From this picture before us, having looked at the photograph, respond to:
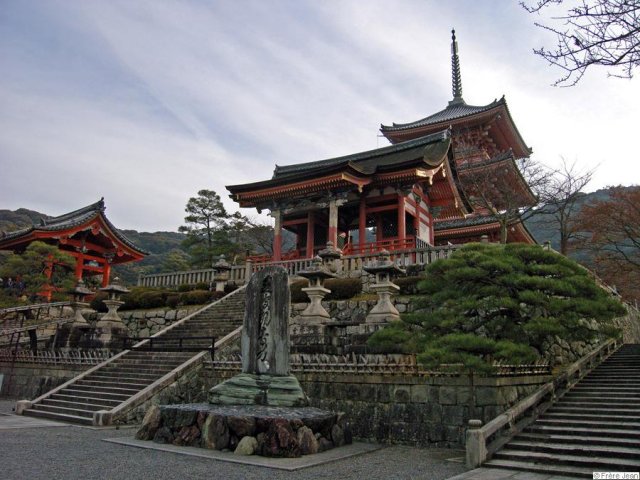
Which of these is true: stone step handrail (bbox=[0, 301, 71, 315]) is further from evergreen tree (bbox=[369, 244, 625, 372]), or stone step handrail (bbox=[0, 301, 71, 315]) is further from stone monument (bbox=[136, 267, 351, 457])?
evergreen tree (bbox=[369, 244, 625, 372])

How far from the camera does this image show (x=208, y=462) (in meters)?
7.35

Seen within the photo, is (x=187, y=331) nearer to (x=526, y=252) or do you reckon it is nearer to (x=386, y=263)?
(x=386, y=263)

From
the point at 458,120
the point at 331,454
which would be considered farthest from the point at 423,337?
the point at 458,120

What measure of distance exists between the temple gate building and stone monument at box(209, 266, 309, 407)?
1122 centimetres

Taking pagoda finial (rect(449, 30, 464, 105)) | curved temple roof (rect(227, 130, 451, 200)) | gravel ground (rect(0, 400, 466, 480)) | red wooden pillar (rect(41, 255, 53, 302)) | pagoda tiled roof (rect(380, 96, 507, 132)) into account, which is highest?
pagoda finial (rect(449, 30, 464, 105))

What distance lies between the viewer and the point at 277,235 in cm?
2497

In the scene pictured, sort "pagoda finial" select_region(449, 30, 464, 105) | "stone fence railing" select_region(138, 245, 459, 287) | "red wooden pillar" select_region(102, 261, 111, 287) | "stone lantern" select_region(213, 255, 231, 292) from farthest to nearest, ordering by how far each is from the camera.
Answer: "pagoda finial" select_region(449, 30, 464, 105) < "red wooden pillar" select_region(102, 261, 111, 287) < "stone lantern" select_region(213, 255, 231, 292) < "stone fence railing" select_region(138, 245, 459, 287)

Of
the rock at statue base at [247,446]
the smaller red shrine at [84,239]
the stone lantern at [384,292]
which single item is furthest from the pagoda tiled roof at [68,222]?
the rock at statue base at [247,446]

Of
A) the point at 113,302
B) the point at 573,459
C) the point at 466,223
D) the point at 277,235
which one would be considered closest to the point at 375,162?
the point at 466,223

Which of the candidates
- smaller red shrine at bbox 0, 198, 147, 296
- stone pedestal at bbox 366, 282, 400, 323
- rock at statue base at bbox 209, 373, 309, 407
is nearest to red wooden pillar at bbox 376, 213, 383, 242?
stone pedestal at bbox 366, 282, 400, 323

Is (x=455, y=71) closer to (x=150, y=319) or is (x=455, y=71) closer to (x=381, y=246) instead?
(x=381, y=246)

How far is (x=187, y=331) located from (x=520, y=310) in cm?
1220

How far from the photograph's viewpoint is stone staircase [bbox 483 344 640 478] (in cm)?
753

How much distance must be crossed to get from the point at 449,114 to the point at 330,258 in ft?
83.8
